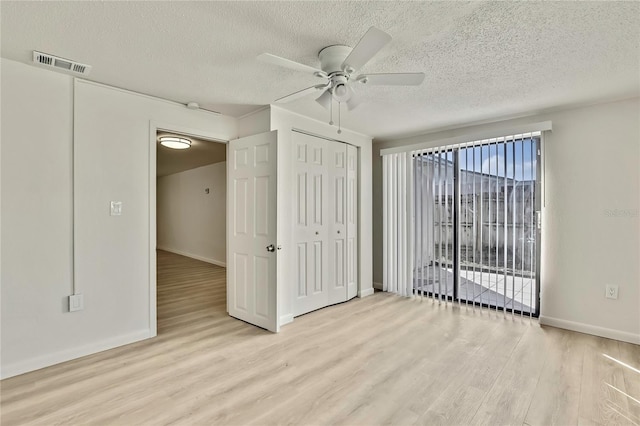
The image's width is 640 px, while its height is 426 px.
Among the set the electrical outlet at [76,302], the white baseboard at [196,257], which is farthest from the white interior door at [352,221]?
the white baseboard at [196,257]

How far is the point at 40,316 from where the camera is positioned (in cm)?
245

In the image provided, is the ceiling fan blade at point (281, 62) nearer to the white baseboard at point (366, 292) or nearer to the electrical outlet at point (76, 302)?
the electrical outlet at point (76, 302)

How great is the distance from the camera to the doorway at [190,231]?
159 inches

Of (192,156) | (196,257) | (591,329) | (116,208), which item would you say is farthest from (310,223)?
(196,257)

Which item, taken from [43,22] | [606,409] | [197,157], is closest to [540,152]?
[606,409]

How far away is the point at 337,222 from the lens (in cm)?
418

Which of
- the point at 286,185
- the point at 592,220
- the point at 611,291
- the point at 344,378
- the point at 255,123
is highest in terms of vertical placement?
the point at 255,123

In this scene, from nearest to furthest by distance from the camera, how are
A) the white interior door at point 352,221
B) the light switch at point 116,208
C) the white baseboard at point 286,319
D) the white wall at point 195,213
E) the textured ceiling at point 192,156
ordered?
the light switch at point 116,208 → the white baseboard at point 286,319 → the white interior door at point 352,221 → the textured ceiling at point 192,156 → the white wall at point 195,213

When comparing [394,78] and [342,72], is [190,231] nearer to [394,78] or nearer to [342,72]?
[342,72]

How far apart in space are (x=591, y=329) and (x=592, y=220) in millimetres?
1112

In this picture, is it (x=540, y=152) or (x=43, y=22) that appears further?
(x=540, y=152)

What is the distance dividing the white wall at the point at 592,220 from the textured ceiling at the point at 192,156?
188 inches

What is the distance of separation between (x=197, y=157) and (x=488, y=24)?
621 centimetres

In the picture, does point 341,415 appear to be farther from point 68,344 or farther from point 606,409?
point 68,344
